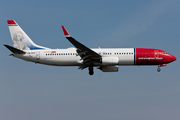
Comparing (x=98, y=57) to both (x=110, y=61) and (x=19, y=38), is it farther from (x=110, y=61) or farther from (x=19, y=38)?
(x=19, y=38)

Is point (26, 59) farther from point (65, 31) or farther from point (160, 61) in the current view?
point (160, 61)

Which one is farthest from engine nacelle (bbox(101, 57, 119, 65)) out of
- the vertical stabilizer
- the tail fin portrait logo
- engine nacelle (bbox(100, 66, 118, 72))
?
the tail fin portrait logo

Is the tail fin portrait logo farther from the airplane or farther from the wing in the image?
the wing

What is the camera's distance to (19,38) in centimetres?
4712

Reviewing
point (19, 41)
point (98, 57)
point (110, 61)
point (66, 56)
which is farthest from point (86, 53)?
point (19, 41)

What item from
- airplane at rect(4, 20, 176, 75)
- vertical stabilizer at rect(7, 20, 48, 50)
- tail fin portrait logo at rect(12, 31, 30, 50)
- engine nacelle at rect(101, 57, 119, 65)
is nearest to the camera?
engine nacelle at rect(101, 57, 119, 65)

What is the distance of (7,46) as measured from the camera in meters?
42.5

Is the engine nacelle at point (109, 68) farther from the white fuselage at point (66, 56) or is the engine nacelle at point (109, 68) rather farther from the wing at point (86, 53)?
the wing at point (86, 53)

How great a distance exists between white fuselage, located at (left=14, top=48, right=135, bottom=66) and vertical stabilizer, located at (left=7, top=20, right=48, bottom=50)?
2076mm

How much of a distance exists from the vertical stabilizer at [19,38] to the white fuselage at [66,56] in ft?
6.81

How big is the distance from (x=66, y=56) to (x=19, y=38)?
991 centimetres

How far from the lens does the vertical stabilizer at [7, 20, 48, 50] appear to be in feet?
152

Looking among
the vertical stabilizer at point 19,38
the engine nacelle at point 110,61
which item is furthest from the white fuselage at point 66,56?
the vertical stabilizer at point 19,38

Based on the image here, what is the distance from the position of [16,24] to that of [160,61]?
25652 millimetres
